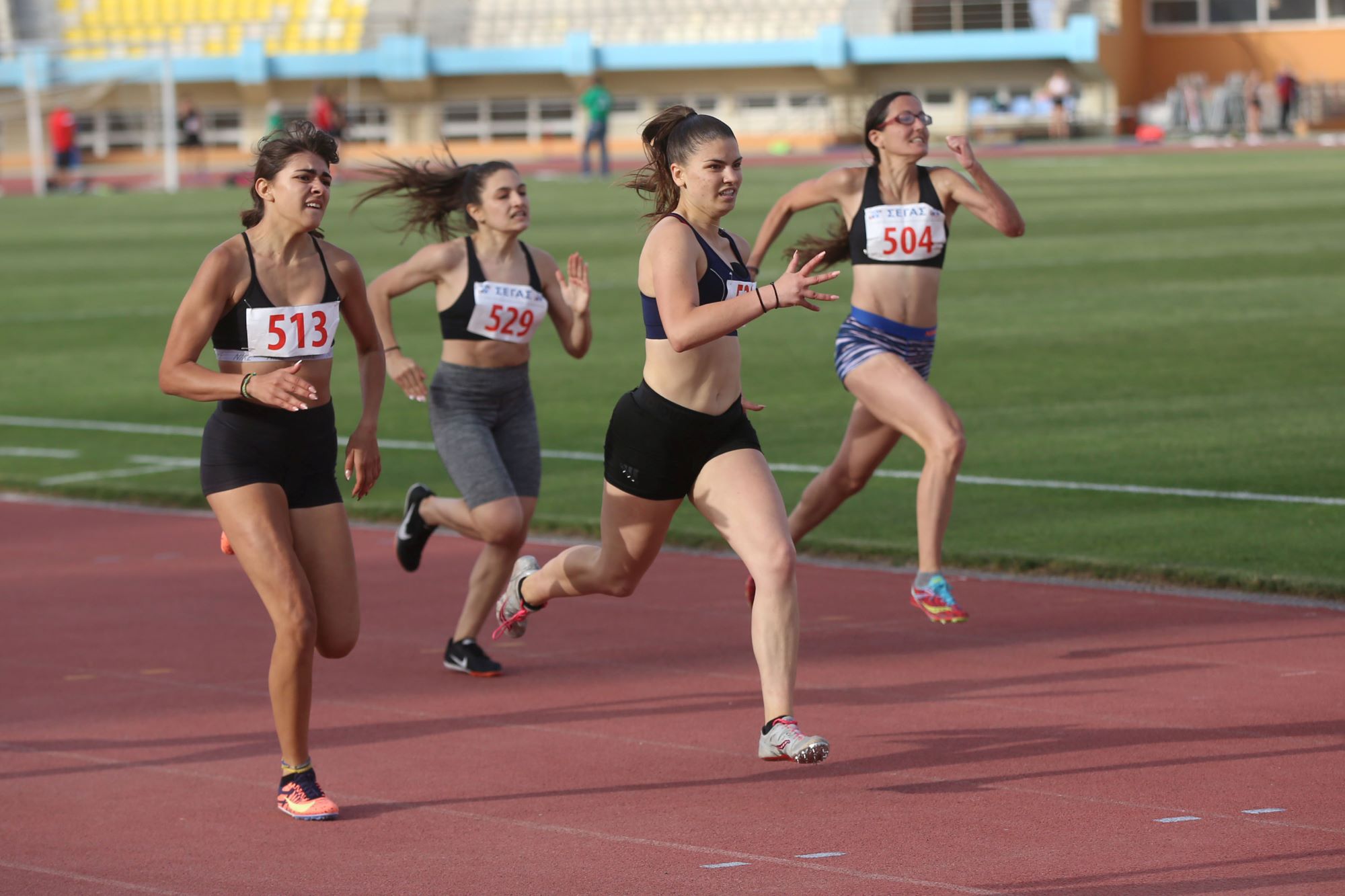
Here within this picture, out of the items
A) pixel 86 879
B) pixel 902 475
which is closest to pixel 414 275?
pixel 86 879

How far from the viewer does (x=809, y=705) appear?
7.86m

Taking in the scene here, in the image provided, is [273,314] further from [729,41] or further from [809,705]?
[729,41]

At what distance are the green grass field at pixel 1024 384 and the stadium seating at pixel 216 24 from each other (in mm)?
36789

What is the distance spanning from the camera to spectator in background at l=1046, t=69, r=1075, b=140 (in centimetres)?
5844

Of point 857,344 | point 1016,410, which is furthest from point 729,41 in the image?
point 857,344

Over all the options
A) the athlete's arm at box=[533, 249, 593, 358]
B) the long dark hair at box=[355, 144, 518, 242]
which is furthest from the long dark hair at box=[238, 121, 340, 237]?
the long dark hair at box=[355, 144, 518, 242]

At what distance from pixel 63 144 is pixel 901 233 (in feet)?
163

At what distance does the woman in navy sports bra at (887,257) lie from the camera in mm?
9273

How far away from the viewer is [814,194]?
966cm

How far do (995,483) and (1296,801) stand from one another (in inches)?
255

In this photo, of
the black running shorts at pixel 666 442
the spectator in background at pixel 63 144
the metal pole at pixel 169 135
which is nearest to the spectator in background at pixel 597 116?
the metal pole at pixel 169 135

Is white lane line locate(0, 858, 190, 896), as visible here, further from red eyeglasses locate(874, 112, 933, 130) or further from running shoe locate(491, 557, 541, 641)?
red eyeglasses locate(874, 112, 933, 130)

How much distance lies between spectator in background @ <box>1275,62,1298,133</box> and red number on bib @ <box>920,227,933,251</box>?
51.5m

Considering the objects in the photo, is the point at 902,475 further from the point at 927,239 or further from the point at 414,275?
the point at 414,275
